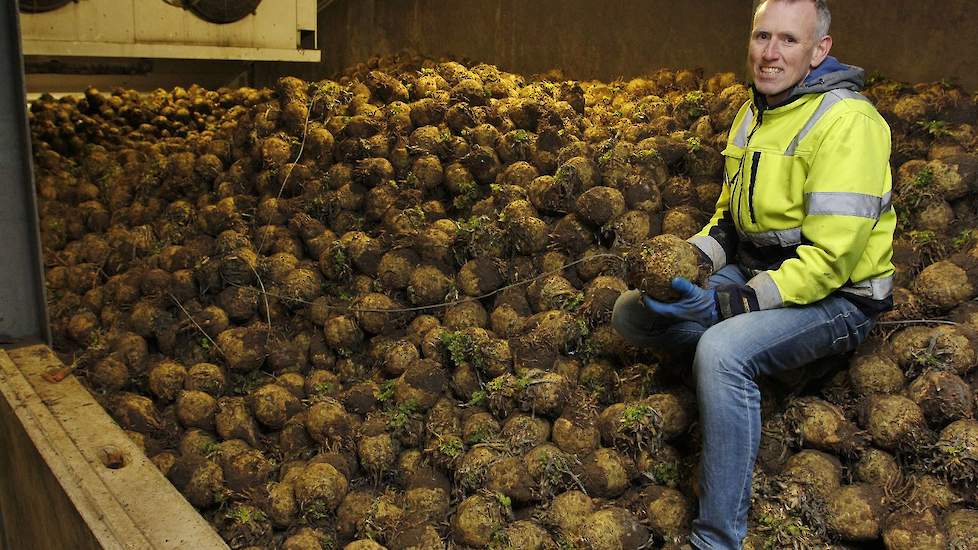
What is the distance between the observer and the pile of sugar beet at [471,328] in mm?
3000

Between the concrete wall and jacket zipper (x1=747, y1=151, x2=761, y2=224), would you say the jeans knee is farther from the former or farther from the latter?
the concrete wall

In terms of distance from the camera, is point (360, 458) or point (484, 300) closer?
point (360, 458)

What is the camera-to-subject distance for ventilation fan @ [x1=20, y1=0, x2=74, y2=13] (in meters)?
5.56

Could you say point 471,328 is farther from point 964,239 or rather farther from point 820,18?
point 964,239

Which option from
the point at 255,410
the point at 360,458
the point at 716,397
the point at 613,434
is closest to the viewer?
the point at 716,397

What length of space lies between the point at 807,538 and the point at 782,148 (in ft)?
4.49

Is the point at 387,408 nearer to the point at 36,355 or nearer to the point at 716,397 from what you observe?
the point at 716,397

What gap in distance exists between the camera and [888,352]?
3.24 meters

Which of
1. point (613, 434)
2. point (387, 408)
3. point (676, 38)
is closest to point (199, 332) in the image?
point (387, 408)

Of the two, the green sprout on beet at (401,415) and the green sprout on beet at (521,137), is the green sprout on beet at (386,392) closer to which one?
the green sprout on beet at (401,415)

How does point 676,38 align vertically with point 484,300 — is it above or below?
above

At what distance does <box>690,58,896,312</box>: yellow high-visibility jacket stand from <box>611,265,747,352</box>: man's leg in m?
0.27

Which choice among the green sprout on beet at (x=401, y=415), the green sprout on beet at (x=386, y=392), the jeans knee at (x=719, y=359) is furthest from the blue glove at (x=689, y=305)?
the green sprout on beet at (x=386, y=392)

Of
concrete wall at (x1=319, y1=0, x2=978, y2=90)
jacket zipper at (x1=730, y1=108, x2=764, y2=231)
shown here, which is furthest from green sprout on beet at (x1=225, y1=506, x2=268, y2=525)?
concrete wall at (x1=319, y1=0, x2=978, y2=90)
